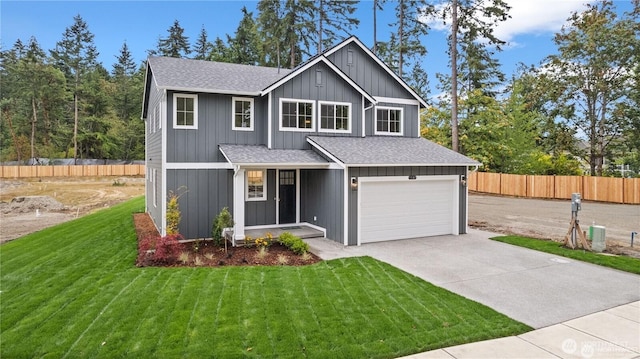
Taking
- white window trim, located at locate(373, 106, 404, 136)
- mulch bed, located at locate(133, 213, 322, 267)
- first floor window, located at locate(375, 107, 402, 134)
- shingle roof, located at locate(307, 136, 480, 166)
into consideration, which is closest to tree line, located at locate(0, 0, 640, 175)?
white window trim, located at locate(373, 106, 404, 136)

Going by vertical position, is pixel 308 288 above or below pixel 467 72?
below

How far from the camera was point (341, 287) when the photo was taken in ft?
23.6

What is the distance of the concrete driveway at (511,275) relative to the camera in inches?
254

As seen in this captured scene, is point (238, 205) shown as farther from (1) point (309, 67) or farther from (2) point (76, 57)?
(2) point (76, 57)

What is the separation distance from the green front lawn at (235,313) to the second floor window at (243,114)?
5.60 m

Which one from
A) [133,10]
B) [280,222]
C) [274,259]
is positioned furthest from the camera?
[133,10]

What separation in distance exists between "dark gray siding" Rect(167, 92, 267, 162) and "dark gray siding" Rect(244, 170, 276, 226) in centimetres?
144

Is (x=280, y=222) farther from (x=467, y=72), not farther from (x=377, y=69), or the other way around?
(x=467, y=72)

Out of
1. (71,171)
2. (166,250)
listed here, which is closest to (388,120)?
(166,250)

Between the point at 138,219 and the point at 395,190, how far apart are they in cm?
1091

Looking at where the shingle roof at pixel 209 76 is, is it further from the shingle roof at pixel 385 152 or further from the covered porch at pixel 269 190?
the shingle roof at pixel 385 152

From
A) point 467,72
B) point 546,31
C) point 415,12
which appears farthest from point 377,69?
point 546,31

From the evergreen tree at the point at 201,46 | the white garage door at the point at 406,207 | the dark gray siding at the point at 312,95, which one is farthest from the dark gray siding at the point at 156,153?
the evergreen tree at the point at 201,46

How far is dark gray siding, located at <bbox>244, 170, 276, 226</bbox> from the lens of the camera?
1269cm
